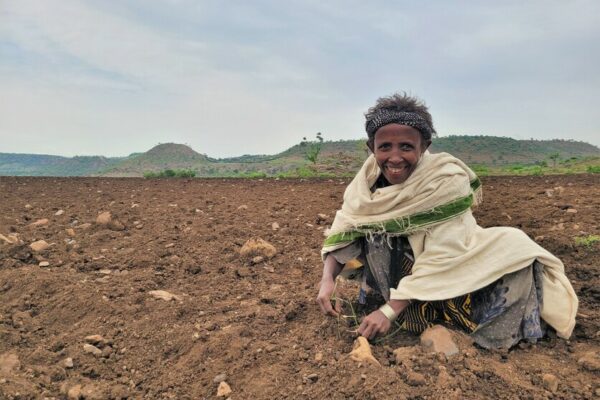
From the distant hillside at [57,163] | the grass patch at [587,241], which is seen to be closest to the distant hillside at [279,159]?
the distant hillside at [57,163]

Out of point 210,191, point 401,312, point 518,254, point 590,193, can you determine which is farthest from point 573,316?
point 210,191

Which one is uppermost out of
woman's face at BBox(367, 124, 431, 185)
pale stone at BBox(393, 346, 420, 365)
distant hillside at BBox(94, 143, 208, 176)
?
distant hillside at BBox(94, 143, 208, 176)

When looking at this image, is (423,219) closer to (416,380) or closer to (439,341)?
(439,341)

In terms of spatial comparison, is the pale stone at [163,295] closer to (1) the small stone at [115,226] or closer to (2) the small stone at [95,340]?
(2) the small stone at [95,340]

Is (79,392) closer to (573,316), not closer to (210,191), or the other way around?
(573,316)

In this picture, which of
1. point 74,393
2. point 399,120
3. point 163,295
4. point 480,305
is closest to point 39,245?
point 163,295

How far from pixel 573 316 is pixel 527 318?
0.74ft

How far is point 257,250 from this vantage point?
161 inches

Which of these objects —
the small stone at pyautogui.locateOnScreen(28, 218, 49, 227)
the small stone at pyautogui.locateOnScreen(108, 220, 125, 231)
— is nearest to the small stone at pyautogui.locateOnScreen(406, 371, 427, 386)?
the small stone at pyautogui.locateOnScreen(108, 220, 125, 231)

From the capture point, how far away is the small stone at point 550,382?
1962 mm

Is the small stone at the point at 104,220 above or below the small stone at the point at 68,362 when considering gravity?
above

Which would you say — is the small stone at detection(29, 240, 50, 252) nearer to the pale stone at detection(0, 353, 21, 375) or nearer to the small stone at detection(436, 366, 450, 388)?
the pale stone at detection(0, 353, 21, 375)

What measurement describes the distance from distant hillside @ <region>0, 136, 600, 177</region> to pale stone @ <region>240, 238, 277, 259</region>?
19.5 m

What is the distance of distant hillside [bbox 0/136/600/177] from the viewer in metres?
31.5
